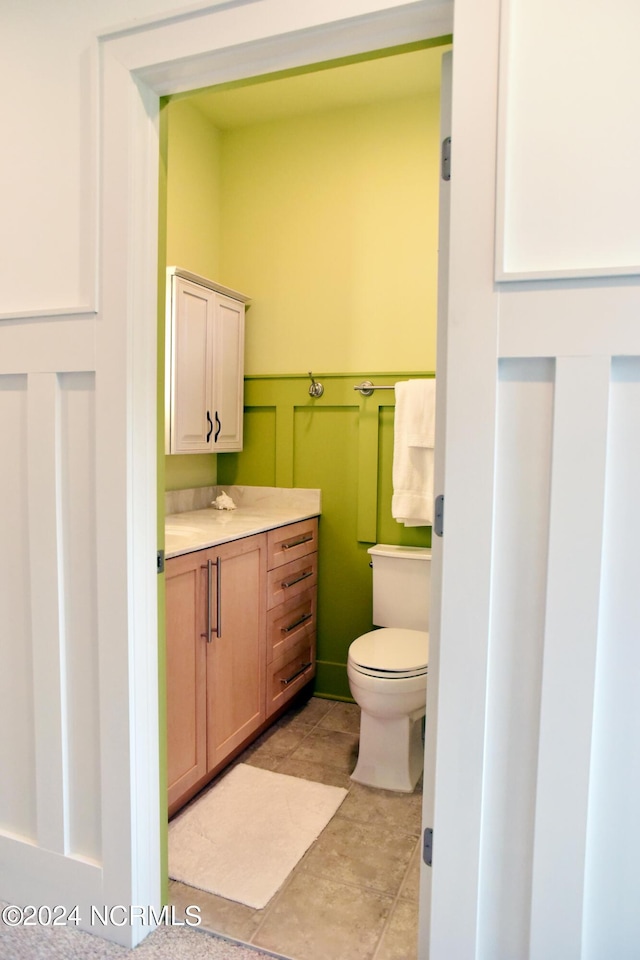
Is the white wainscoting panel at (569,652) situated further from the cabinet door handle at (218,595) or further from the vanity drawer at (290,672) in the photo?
the vanity drawer at (290,672)

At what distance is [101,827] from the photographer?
1.53 metres

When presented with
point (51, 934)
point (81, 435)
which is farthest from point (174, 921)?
point (81, 435)

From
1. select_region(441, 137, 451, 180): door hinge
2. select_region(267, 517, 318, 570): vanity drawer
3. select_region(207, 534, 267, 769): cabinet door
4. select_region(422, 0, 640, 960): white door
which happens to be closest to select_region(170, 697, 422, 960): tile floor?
select_region(207, 534, 267, 769): cabinet door

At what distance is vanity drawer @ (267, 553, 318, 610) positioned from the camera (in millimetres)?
2635

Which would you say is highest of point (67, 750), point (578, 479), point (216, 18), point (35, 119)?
point (216, 18)

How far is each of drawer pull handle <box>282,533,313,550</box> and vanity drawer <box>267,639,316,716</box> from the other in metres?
0.48

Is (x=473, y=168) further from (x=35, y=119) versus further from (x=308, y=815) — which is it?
(x=308, y=815)

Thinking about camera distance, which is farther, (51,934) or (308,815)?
(308,815)

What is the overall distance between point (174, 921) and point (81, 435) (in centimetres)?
127

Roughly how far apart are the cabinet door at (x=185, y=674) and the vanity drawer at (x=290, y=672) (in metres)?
0.54

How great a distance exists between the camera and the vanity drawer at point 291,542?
2615mm

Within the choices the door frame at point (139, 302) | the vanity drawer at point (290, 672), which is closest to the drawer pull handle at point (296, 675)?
the vanity drawer at point (290, 672)

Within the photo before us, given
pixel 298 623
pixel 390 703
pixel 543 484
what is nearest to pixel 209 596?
pixel 390 703

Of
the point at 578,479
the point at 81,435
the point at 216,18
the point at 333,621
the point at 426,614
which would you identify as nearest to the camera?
the point at 578,479
